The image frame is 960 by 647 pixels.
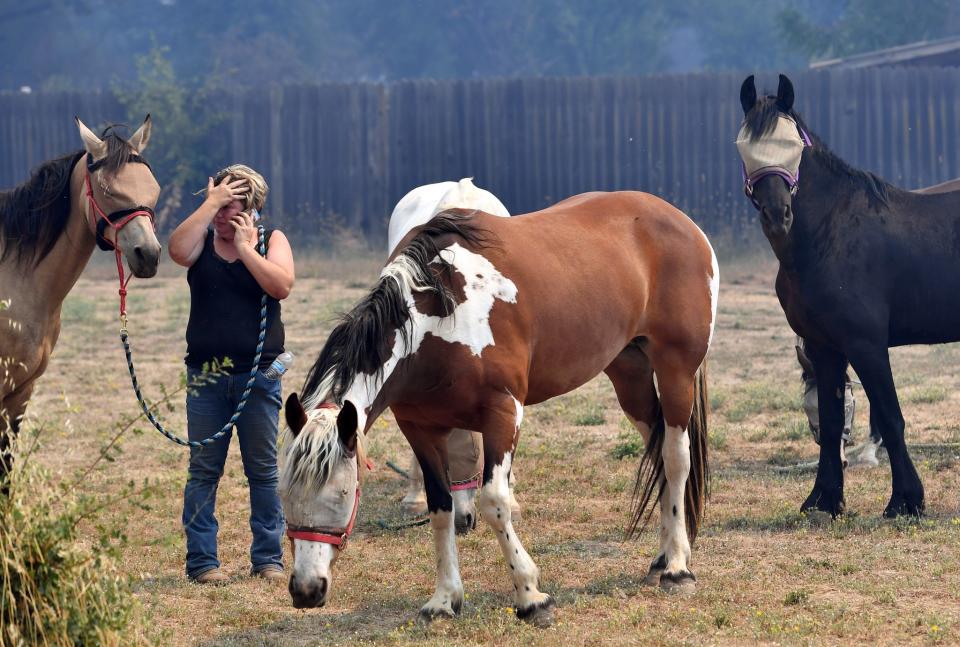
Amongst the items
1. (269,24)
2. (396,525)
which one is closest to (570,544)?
(396,525)

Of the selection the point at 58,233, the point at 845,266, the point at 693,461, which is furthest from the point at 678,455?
the point at 58,233

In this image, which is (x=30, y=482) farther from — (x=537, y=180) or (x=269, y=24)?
(x=269, y=24)

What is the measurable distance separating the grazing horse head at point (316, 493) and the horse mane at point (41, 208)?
1.91 meters

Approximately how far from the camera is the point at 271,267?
509 centimetres

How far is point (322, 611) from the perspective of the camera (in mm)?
4879

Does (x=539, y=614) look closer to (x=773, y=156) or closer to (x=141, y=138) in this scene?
(x=773, y=156)

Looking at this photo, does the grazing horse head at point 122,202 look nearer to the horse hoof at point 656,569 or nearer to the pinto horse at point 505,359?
the pinto horse at point 505,359

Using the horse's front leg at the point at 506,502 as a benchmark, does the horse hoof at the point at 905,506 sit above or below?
below

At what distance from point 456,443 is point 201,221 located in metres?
1.80

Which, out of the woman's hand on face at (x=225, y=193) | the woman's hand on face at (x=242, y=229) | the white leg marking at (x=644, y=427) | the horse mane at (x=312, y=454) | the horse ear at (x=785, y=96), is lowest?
the white leg marking at (x=644, y=427)

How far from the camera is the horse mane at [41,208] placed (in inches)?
205

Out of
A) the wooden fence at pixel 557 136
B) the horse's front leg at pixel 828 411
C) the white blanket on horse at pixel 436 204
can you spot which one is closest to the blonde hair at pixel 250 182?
the white blanket on horse at pixel 436 204

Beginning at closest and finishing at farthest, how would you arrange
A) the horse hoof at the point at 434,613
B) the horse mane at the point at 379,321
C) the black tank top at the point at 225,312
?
the horse mane at the point at 379,321, the horse hoof at the point at 434,613, the black tank top at the point at 225,312

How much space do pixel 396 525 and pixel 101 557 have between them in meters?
2.85
